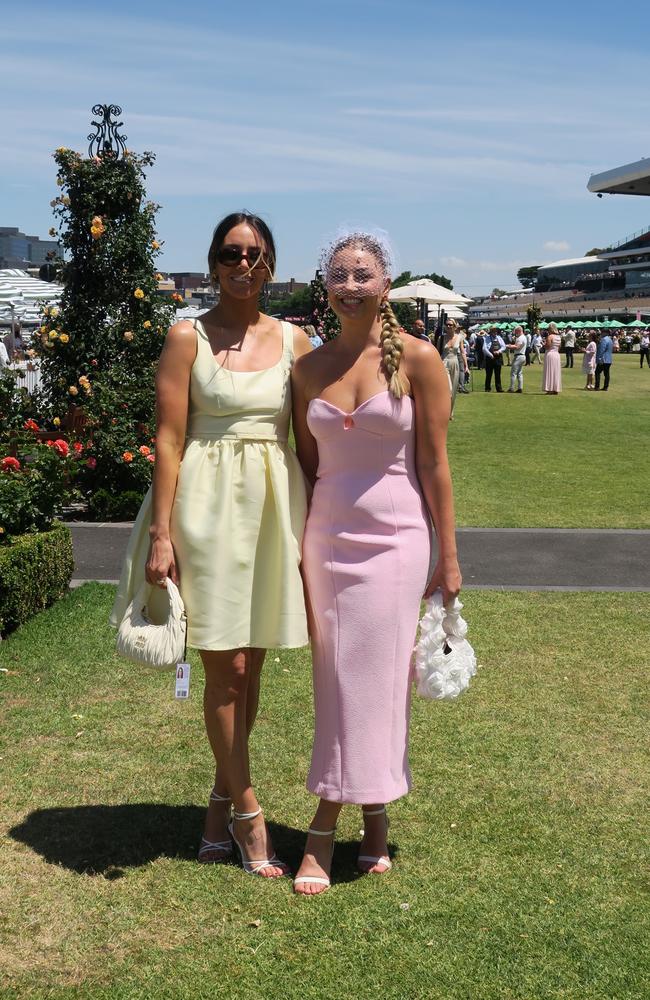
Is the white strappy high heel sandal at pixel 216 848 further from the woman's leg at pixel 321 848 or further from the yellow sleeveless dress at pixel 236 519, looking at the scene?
the yellow sleeveless dress at pixel 236 519

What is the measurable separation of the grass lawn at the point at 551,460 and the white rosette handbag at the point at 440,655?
22.1 ft

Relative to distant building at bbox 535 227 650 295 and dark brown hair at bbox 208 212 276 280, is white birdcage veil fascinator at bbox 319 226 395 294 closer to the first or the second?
dark brown hair at bbox 208 212 276 280

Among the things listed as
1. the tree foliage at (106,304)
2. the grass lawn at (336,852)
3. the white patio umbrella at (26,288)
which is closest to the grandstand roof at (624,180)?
the white patio umbrella at (26,288)

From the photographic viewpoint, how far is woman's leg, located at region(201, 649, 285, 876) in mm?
3594

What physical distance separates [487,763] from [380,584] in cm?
148

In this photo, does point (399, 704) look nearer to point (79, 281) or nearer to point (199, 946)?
point (199, 946)

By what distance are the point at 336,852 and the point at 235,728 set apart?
619 mm

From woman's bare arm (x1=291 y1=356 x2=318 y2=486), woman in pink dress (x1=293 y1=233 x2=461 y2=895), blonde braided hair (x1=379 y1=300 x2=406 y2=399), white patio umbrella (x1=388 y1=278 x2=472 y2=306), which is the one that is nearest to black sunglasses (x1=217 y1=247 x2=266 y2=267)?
woman in pink dress (x1=293 y1=233 x2=461 y2=895)

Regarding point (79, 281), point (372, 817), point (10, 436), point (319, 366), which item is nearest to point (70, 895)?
point (372, 817)

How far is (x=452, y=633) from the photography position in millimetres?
3740

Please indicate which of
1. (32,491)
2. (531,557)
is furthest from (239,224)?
(531,557)

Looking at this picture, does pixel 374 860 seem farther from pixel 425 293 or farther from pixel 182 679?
pixel 425 293

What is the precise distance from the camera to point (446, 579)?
145 inches

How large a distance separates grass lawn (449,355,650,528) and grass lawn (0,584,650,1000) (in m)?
5.18
